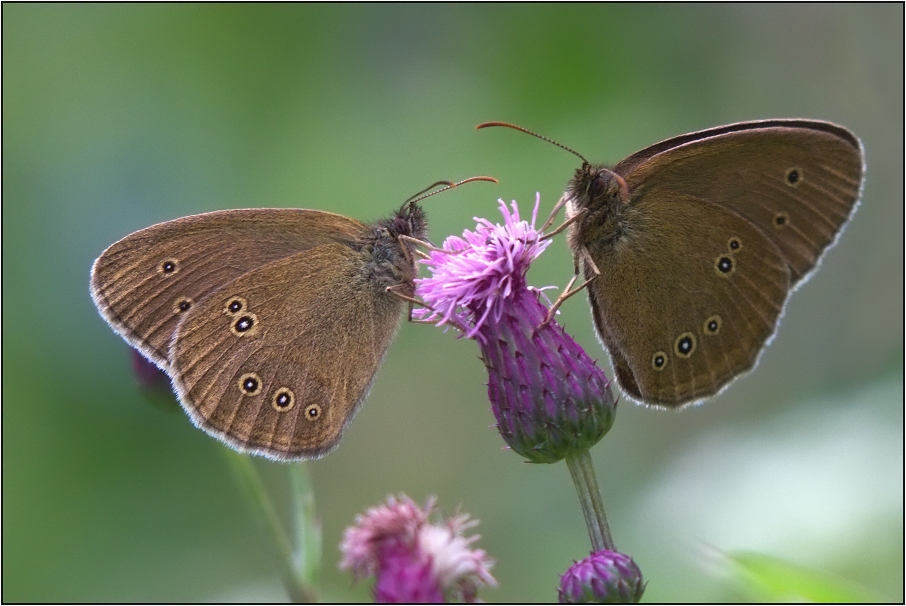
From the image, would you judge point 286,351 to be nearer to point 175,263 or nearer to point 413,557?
point 175,263

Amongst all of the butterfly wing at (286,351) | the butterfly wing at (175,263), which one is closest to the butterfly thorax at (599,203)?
the butterfly wing at (286,351)

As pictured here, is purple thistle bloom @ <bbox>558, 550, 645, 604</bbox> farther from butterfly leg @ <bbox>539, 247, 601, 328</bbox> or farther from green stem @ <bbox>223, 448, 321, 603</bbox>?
green stem @ <bbox>223, 448, 321, 603</bbox>

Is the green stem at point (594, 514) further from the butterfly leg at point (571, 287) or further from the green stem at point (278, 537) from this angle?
the green stem at point (278, 537)

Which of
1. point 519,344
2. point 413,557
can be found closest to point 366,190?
point 519,344

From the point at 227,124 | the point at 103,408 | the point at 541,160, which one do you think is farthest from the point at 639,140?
the point at 103,408

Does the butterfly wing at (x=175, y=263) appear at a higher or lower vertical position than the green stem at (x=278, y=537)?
higher

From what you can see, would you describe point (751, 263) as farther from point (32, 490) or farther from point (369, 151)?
point (32, 490)

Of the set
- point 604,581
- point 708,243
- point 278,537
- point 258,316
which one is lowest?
point 278,537
